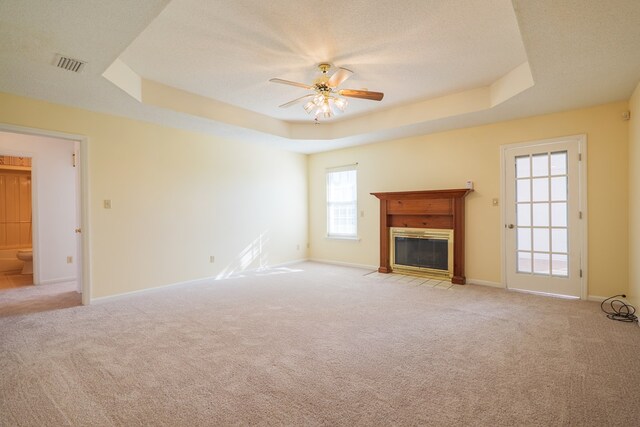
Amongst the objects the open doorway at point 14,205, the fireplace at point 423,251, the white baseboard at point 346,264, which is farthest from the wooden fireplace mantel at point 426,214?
the open doorway at point 14,205

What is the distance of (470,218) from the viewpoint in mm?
5141

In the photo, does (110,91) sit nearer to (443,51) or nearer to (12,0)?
(12,0)

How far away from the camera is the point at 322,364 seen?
2.43 m

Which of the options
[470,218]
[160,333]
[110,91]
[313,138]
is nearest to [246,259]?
[313,138]

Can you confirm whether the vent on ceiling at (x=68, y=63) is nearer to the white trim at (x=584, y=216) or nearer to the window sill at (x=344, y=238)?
the window sill at (x=344, y=238)

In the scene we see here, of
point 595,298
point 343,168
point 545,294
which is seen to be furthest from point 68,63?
point 595,298

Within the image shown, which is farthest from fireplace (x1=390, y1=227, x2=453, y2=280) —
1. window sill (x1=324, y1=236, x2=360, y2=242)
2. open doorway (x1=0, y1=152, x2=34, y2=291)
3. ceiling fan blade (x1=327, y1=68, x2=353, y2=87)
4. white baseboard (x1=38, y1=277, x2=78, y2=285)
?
open doorway (x1=0, y1=152, x2=34, y2=291)

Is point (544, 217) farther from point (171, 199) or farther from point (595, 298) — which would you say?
point (171, 199)

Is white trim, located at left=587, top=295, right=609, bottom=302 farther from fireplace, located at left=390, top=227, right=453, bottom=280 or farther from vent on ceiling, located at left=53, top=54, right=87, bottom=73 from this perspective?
vent on ceiling, located at left=53, top=54, right=87, bottom=73

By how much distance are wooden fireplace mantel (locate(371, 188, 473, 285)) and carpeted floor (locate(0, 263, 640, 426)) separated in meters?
1.25

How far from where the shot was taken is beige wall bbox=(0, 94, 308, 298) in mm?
4207

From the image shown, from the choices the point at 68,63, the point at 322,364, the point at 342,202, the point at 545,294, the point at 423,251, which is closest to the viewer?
the point at 322,364

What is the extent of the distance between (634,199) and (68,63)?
611 centimetres

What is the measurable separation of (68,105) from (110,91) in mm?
899
